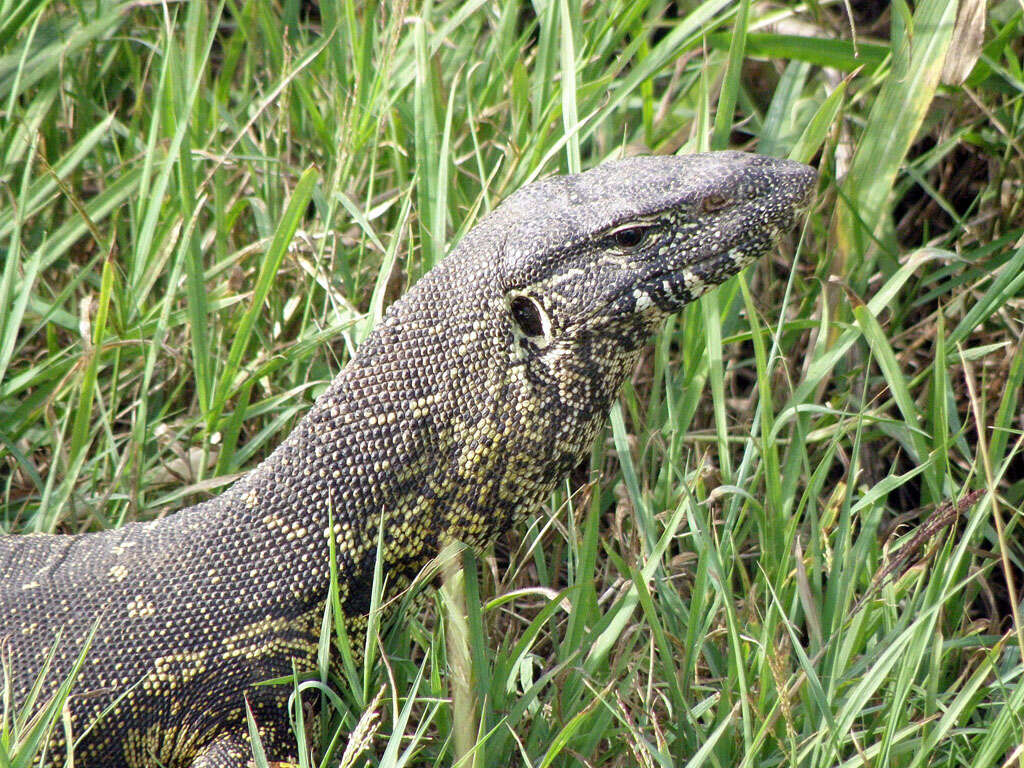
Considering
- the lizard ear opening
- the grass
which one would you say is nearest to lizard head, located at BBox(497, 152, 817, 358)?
the lizard ear opening

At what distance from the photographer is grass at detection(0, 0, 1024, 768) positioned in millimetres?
2701

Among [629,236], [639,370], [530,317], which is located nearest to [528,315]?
[530,317]

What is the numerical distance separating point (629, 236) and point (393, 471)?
76 cm

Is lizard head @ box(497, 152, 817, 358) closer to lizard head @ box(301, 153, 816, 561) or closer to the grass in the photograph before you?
lizard head @ box(301, 153, 816, 561)

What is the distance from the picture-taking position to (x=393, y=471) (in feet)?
8.80

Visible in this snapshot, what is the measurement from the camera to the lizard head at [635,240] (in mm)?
2787

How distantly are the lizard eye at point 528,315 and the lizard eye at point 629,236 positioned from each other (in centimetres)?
24

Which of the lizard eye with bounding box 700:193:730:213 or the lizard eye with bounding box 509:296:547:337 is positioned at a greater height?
the lizard eye with bounding box 700:193:730:213

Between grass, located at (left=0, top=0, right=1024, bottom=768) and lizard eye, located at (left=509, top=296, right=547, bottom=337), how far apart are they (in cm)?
47

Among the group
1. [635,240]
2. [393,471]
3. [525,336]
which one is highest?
[635,240]

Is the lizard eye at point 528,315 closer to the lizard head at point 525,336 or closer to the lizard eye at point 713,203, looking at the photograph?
the lizard head at point 525,336

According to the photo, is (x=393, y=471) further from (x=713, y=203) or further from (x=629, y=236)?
(x=713, y=203)

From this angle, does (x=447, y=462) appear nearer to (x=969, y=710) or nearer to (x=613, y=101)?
(x=969, y=710)

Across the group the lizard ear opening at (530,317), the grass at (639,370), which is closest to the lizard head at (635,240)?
the lizard ear opening at (530,317)
